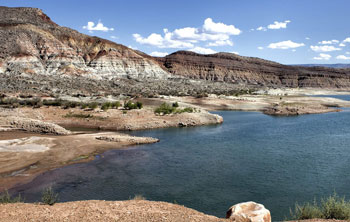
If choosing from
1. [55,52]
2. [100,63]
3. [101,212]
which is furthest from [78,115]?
[100,63]

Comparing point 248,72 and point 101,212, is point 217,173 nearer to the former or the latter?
point 101,212

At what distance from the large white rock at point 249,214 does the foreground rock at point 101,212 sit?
74 centimetres

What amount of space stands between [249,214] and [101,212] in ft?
20.3

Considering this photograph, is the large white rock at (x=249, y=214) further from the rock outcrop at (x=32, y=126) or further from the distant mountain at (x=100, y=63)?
the distant mountain at (x=100, y=63)

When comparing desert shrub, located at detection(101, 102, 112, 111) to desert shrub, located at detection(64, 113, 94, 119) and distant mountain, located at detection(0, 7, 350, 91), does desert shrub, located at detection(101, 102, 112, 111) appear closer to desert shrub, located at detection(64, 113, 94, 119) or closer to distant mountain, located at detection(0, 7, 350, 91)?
desert shrub, located at detection(64, 113, 94, 119)

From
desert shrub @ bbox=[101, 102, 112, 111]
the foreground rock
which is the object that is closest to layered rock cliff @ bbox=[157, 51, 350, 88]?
desert shrub @ bbox=[101, 102, 112, 111]

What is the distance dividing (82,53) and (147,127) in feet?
239

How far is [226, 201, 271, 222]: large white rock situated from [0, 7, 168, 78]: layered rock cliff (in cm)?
7940

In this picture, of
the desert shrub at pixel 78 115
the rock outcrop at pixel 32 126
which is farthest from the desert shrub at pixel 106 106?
the rock outcrop at pixel 32 126

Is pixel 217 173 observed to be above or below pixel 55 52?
below

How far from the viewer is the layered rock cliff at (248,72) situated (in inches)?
5664

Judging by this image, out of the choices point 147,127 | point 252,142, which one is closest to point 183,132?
point 147,127

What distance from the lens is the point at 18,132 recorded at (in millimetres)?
35812

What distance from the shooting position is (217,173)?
74.2ft
